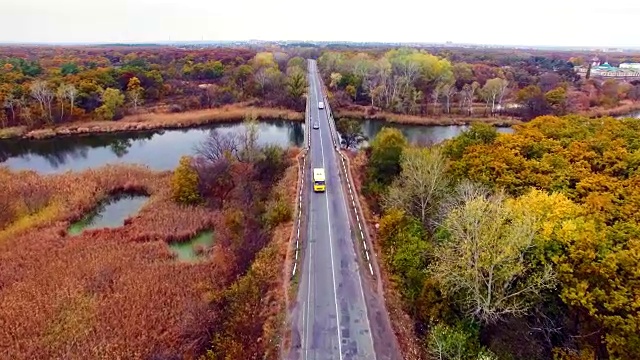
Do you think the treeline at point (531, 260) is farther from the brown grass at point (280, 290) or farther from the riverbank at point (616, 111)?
the riverbank at point (616, 111)

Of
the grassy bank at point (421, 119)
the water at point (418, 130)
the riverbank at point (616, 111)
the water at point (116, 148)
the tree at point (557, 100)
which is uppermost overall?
the tree at point (557, 100)

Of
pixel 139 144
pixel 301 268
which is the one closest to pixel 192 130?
pixel 139 144

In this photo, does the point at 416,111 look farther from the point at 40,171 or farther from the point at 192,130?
the point at 40,171

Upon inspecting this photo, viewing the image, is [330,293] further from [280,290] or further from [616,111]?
[616,111]

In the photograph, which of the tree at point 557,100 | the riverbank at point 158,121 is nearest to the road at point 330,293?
the riverbank at point 158,121

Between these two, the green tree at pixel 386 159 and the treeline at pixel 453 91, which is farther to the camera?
the treeline at pixel 453 91

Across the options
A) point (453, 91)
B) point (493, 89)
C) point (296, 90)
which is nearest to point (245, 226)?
point (296, 90)
